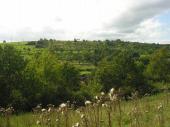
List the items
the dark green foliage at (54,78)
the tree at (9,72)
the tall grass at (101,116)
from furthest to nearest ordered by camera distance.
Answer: the dark green foliage at (54,78) < the tree at (9,72) < the tall grass at (101,116)

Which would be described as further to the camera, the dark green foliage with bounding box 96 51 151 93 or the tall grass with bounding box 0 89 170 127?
A: the dark green foliage with bounding box 96 51 151 93

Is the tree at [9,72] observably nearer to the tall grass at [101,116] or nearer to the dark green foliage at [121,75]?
the dark green foliage at [121,75]

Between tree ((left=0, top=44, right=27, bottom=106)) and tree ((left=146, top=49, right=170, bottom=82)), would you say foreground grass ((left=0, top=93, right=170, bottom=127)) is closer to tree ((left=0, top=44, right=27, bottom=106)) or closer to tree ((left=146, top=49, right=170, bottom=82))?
tree ((left=0, top=44, right=27, bottom=106))

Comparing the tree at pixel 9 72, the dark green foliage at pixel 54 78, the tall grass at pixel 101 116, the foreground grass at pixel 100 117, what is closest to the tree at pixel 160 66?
the dark green foliage at pixel 54 78

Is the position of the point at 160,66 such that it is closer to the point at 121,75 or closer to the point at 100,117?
the point at 121,75

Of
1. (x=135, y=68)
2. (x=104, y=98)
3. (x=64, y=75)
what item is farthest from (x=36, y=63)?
(x=104, y=98)

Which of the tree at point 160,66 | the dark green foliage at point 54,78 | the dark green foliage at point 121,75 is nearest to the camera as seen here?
the dark green foliage at point 54,78

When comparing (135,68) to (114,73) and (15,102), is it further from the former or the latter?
(15,102)

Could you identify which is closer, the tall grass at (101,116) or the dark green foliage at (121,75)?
the tall grass at (101,116)

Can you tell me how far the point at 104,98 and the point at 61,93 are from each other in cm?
4341

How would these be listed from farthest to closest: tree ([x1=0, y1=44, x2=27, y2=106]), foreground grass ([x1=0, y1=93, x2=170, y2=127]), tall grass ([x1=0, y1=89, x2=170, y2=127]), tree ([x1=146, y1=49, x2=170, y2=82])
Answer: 1. tree ([x1=146, y1=49, x2=170, y2=82])
2. tree ([x1=0, y1=44, x2=27, y2=106])
3. foreground grass ([x1=0, y1=93, x2=170, y2=127])
4. tall grass ([x1=0, y1=89, x2=170, y2=127])

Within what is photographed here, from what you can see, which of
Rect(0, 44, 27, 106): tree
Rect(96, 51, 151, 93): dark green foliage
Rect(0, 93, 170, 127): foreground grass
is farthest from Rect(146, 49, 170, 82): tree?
Rect(0, 93, 170, 127): foreground grass

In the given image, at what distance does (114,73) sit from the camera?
66.0m

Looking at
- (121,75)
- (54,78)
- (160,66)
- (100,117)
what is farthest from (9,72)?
(160,66)
